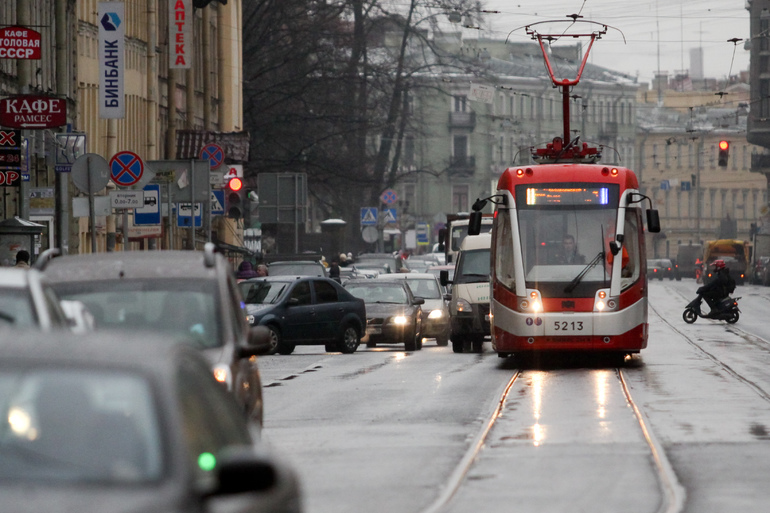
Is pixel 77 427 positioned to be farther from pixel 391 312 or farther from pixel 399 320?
pixel 391 312

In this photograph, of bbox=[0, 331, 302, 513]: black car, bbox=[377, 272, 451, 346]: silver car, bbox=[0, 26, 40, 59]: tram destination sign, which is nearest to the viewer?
bbox=[0, 331, 302, 513]: black car

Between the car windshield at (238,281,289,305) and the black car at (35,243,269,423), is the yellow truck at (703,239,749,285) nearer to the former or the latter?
the car windshield at (238,281,289,305)

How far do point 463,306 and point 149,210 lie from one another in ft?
19.3

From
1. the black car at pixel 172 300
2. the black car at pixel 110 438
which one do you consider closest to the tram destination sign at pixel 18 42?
the black car at pixel 172 300

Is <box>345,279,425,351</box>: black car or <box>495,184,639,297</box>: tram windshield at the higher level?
<box>495,184,639,297</box>: tram windshield

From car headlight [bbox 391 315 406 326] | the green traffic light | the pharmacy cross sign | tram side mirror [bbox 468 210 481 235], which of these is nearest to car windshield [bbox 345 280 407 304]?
car headlight [bbox 391 315 406 326]

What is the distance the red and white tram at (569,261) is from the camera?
21.9 metres

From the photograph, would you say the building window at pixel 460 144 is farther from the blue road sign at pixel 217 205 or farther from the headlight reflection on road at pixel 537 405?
the headlight reflection on road at pixel 537 405

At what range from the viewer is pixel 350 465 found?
11289mm

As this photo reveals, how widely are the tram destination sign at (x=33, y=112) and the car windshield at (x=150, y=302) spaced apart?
13665 mm

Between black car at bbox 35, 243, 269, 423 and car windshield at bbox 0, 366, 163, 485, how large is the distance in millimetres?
5447

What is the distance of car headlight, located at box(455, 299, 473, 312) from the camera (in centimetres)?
2931

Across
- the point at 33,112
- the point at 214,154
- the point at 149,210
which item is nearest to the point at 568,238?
the point at 33,112

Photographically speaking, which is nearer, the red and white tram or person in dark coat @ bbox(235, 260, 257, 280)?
the red and white tram
